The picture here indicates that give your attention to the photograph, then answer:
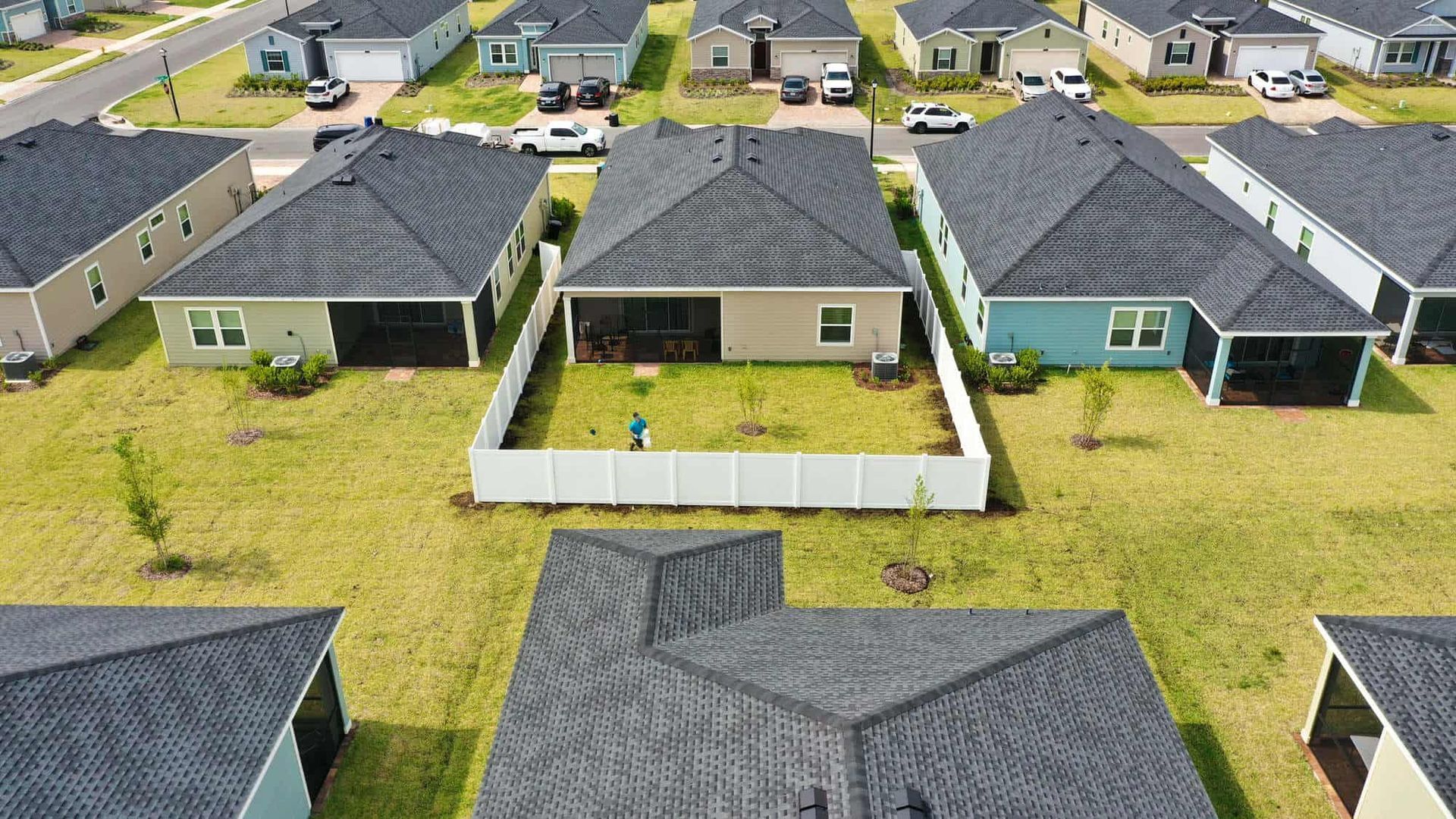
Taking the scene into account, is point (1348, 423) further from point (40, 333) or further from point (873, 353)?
point (40, 333)

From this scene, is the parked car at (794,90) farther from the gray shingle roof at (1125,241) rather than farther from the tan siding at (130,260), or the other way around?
the tan siding at (130,260)

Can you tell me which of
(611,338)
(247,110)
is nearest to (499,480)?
(611,338)

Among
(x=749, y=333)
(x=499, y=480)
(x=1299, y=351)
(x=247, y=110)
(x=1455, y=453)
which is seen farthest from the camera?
(x=247, y=110)

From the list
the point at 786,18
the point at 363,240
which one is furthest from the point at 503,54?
the point at 363,240

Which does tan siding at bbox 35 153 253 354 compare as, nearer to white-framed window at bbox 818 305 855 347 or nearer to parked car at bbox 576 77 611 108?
parked car at bbox 576 77 611 108

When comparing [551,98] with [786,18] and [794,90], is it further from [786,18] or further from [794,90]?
[786,18]

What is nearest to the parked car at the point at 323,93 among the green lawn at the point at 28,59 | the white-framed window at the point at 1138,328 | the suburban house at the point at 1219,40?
the green lawn at the point at 28,59
